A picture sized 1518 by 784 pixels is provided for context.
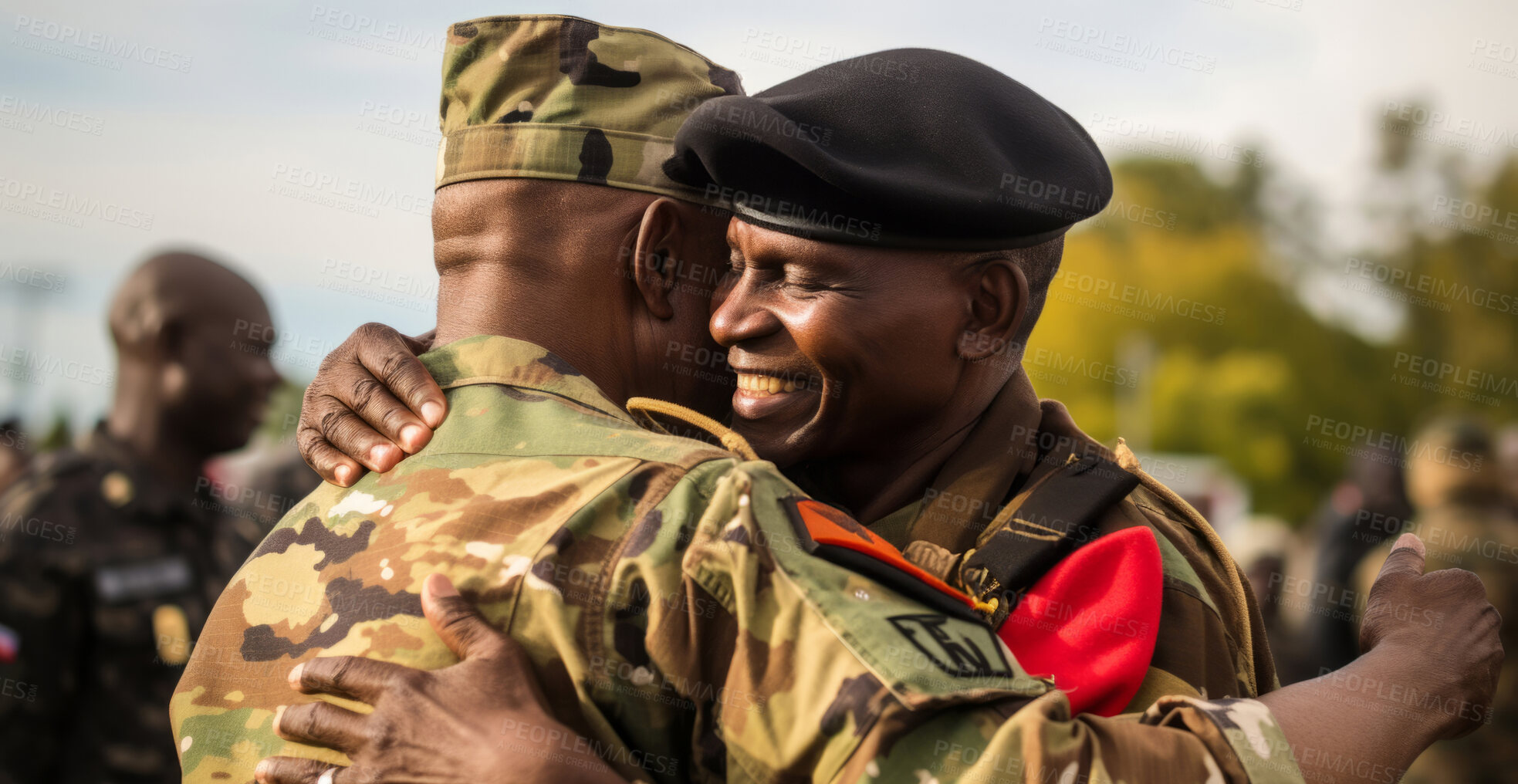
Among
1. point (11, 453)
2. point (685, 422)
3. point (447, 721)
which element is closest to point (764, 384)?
point (685, 422)

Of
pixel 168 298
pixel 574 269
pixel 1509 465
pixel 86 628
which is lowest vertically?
pixel 86 628

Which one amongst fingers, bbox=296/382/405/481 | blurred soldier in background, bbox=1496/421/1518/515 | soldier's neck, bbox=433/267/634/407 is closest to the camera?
fingers, bbox=296/382/405/481

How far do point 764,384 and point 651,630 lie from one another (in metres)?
0.87

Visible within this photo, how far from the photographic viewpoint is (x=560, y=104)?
103 inches

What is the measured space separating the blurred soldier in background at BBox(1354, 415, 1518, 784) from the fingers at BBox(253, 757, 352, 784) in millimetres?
5528

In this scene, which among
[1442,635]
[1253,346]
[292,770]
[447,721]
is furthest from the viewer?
[1253,346]

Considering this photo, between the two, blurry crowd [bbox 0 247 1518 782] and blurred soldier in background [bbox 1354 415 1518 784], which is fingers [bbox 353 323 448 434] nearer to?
blurry crowd [bbox 0 247 1518 782]

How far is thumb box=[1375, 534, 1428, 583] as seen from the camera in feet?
8.46

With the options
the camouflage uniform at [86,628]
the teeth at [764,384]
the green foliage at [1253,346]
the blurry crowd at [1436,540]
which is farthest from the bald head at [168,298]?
the green foliage at [1253,346]

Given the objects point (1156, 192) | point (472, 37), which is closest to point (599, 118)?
point (472, 37)

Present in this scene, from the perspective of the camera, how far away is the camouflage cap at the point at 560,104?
2.60 m

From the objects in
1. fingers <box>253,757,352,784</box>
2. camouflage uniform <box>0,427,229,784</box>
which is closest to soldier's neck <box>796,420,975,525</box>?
fingers <box>253,757,352,784</box>

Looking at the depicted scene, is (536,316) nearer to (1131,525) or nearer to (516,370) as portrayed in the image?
(516,370)

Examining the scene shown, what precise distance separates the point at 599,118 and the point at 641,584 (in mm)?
1146
